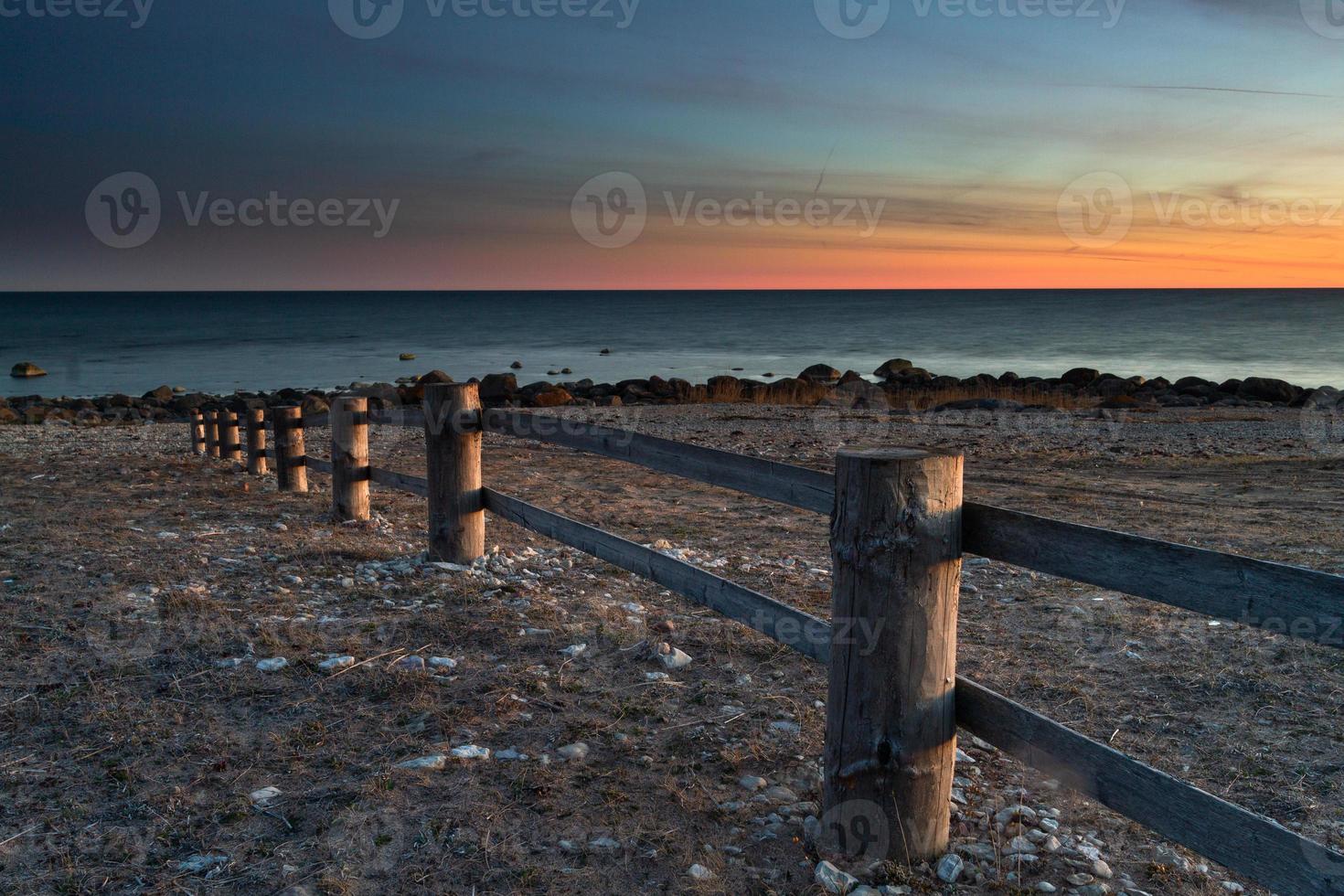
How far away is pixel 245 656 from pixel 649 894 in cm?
295

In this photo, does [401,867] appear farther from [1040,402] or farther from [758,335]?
[758,335]

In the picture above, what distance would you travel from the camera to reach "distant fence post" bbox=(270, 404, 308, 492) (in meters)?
10.2

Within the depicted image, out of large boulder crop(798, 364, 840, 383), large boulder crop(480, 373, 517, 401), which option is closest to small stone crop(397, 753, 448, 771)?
large boulder crop(480, 373, 517, 401)

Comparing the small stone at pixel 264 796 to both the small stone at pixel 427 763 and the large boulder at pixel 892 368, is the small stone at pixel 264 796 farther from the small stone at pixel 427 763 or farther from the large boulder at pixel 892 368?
the large boulder at pixel 892 368

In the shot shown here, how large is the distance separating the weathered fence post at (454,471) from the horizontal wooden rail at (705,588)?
0.96 m

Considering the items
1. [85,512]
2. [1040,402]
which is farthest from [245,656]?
[1040,402]

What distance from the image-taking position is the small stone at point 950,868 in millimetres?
3018

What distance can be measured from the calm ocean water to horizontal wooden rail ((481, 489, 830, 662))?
3475 cm

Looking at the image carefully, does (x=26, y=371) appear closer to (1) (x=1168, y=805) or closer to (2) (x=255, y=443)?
(2) (x=255, y=443)

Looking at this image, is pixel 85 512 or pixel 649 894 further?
pixel 85 512

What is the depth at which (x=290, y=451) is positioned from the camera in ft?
34.2

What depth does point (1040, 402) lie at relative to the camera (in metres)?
23.6

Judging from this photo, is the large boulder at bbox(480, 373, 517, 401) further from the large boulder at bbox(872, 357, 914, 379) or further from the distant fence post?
the large boulder at bbox(872, 357, 914, 379)

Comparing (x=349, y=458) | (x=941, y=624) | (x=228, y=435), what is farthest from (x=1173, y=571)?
(x=228, y=435)
